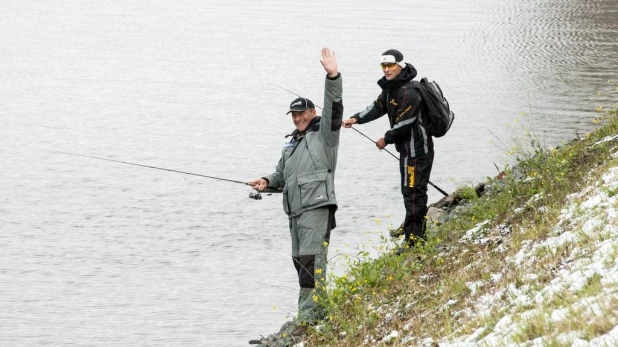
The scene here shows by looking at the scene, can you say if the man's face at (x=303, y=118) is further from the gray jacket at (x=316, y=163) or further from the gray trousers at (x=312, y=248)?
the gray trousers at (x=312, y=248)

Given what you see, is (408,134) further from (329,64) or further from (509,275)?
(509,275)

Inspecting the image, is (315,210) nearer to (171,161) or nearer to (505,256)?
(505,256)

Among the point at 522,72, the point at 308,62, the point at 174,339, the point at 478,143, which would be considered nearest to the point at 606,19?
the point at 522,72

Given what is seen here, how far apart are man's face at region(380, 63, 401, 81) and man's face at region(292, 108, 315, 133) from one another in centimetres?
117

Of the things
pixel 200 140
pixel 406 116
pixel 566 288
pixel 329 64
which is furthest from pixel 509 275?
pixel 200 140

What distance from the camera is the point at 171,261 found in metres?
12.5

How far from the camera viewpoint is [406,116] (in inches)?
330

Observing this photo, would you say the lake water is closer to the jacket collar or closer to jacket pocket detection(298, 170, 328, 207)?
the jacket collar

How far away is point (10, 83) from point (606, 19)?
90.9 feet

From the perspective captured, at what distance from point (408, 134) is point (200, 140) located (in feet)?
38.6

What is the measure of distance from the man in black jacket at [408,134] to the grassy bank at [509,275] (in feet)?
1.43

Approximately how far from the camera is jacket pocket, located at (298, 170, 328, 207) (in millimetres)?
7395

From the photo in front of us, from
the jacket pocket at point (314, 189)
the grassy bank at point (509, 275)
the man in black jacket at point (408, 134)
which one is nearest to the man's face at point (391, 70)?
the man in black jacket at point (408, 134)

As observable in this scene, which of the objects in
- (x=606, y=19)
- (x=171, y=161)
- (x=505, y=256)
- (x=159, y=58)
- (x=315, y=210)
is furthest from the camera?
(x=606, y=19)
